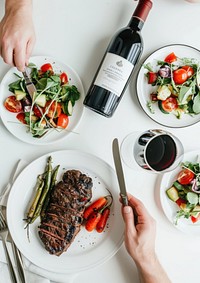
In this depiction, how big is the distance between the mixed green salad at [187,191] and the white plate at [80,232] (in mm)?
216

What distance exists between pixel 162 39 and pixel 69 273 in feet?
3.06

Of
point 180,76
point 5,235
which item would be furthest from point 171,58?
point 5,235

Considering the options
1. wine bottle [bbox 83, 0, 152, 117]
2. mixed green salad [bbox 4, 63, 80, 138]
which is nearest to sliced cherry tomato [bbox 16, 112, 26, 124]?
mixed green salad [bbox 4, 63, 80, 138]

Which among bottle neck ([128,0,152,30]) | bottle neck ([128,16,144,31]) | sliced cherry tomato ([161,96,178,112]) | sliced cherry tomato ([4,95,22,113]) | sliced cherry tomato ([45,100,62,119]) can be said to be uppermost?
bottle neck ([128,0,152,30])

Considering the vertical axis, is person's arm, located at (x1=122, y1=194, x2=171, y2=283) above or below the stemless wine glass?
below

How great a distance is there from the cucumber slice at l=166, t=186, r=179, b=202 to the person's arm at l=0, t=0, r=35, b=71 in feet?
2.26

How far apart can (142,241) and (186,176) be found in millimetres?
289

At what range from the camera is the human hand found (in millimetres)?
1578

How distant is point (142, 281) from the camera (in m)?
1.63

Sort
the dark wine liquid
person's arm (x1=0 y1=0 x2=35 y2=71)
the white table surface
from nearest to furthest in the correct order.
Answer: person's arm (x1=0 y1=0 x2=35 y2=71) < the dark wine liquid < the white table surface

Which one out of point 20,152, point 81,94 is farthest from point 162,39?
point 20,152

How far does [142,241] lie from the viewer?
1.58 m

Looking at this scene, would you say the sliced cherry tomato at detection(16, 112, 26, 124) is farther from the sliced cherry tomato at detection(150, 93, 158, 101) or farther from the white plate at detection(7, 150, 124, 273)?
the sliced cherry tomato at detection(150, 93, 158, 101)

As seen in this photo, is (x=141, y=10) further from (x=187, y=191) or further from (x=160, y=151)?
(x=187, y=191)
